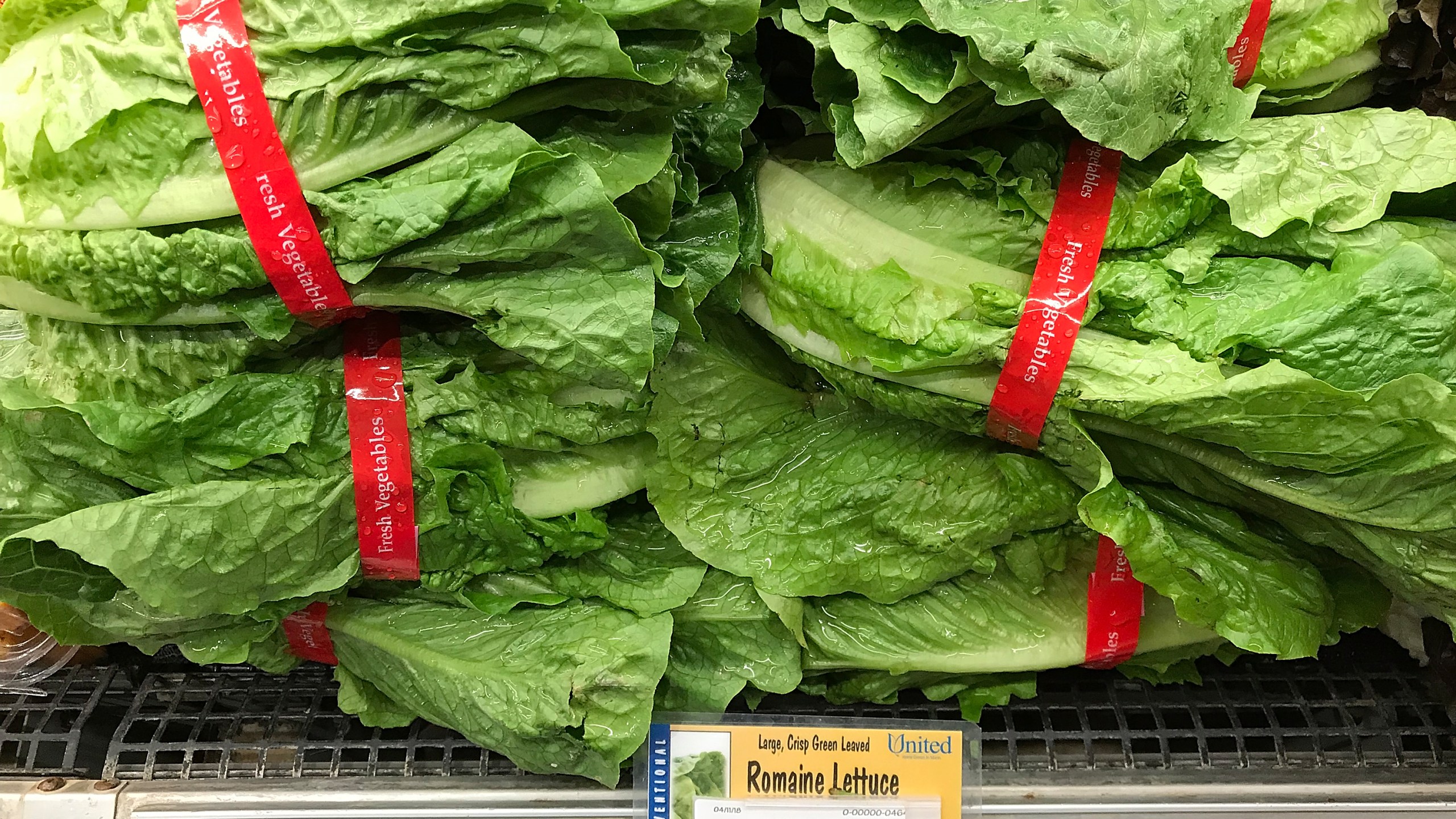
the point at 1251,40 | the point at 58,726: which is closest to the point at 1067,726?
the point at 1251,40

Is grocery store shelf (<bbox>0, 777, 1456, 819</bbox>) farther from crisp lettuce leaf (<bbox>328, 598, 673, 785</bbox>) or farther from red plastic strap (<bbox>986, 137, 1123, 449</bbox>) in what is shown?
red plastic strap (<bbox>986, 137, 1123, 449</bbox>)

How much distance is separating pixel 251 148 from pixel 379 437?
362 mm

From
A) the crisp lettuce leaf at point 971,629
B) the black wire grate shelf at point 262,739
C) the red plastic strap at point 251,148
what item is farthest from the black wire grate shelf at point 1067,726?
the red plastic strap at point 251,148

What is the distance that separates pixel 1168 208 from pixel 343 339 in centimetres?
103

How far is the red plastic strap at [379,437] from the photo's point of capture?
3.75ft

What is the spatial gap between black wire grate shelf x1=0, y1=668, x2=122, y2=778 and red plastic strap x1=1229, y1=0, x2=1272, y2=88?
177 centimetres

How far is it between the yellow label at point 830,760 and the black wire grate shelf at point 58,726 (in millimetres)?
820

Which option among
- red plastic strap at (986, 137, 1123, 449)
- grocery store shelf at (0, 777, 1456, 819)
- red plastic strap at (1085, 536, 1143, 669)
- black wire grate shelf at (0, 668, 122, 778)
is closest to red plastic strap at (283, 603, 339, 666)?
grocery store shelf at (0, 777, 1456, 819)

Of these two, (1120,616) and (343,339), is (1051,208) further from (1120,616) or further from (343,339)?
(343,339)

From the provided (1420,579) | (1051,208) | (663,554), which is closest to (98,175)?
(663,554)

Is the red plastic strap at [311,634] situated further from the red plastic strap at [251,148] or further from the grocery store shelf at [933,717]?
the red plastic strap at [251,148]

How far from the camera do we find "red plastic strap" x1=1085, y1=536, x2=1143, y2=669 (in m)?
1.33

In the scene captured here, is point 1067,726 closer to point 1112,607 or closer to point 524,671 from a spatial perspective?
point 1112,607

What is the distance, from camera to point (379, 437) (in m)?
1.14
